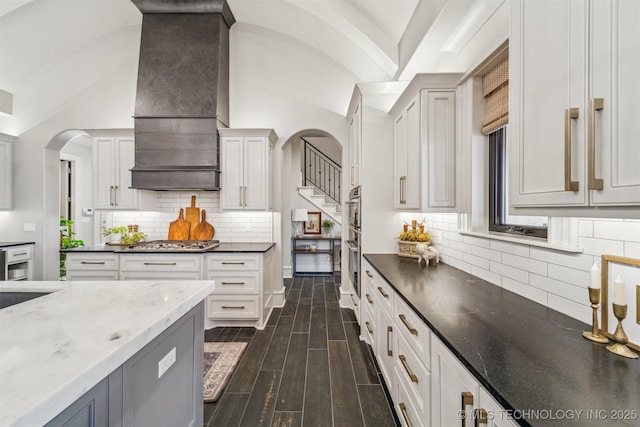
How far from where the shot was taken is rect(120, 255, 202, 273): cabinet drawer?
3.31 meters

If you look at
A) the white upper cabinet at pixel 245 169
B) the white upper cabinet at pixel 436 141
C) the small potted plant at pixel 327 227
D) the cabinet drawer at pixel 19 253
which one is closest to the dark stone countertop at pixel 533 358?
the white upper cabinet at pixel 436 141

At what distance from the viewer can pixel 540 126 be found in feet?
3.43

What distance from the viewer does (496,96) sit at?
1.84 meters

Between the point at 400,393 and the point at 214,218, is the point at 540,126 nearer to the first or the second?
the point at 400,393

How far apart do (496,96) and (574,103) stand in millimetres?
1101

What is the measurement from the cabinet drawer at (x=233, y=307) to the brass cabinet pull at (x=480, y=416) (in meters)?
2.78

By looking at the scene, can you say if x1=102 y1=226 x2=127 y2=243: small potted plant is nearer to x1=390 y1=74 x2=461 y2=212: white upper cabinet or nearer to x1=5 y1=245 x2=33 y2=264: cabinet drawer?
x1=5 y1=245 x2=33 y2=264: cabinet drawer

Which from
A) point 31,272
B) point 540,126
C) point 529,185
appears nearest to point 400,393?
point 529,185

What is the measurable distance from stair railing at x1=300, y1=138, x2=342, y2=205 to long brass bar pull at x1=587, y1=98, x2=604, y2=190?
6653mm

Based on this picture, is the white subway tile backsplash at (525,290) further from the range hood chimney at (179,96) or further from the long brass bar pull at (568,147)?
the range hood chimney at (179,96)

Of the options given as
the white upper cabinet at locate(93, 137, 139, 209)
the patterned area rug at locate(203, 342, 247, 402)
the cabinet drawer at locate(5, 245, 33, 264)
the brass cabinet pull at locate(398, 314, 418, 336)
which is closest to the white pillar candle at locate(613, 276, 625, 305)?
the brass cabinet pull at locate(398, 314, 418, 336)

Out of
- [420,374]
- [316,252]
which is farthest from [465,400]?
[316,252]

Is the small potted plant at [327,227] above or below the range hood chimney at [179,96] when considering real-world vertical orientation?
below

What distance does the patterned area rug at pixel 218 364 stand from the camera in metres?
2.19
